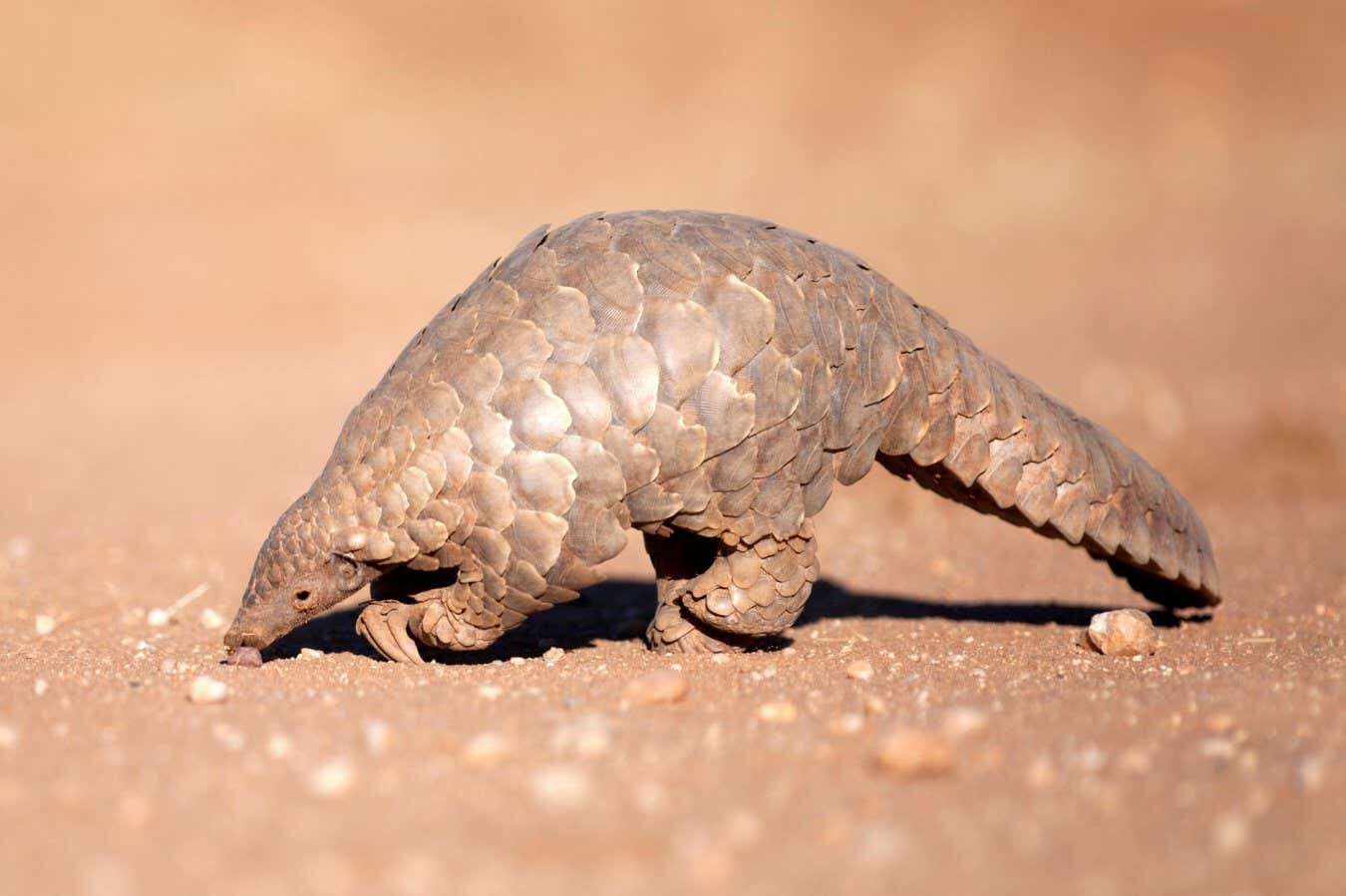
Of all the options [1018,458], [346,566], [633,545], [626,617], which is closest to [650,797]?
[346,566]

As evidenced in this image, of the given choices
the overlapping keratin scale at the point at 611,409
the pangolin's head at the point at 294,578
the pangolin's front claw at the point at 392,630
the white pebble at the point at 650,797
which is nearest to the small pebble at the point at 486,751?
the white pebble at the point at 650,797

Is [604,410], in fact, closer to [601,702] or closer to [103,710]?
[601,702]

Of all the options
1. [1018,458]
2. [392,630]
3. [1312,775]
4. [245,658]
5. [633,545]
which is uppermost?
[1018,458]

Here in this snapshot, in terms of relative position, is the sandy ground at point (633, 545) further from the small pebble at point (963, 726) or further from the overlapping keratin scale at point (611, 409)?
the overlapping keratin scale at point (611, 409)

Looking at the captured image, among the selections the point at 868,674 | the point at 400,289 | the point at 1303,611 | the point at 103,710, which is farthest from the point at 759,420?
the point at 400,289

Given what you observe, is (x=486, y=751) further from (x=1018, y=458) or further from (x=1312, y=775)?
(x=1018, y=458)
